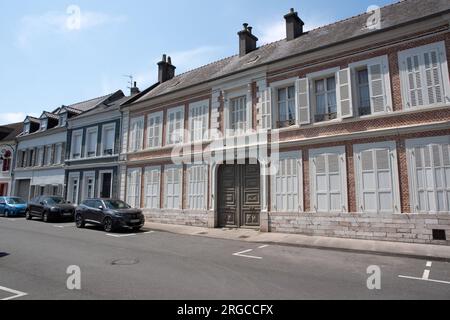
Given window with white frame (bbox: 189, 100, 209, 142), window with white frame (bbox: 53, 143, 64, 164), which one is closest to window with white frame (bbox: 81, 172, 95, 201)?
window with white frame (bbox: 53, 143, 64, 164)

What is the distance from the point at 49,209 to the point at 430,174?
1758 centimetres

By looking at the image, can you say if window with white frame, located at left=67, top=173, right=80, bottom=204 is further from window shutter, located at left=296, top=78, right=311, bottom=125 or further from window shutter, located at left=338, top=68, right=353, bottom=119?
window shutter, located at left=338, top=68, right=353, bottom=119

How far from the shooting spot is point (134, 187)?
17812mm

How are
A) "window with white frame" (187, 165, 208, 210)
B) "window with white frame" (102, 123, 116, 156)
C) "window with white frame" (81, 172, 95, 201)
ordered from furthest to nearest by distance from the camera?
"window with white frame" (81, 172, 95, 201), "window with white frame" (102, 123, 116, 156), "window with white frame" (187, 165, 208, 210)

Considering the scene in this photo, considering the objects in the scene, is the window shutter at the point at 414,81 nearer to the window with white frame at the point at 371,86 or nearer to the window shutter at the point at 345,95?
the window with white frame at the point at 371,86

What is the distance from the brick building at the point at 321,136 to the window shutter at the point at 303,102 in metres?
0.04

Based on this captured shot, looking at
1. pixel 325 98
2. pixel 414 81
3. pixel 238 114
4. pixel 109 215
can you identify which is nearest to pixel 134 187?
pixel 109 215

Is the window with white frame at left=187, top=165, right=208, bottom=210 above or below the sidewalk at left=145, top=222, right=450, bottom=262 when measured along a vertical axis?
above

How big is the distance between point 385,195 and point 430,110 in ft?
9.86

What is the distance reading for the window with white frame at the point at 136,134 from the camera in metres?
18.0

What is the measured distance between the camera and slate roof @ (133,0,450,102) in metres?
11.1

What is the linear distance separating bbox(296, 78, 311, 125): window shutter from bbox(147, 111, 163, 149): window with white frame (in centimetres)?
803

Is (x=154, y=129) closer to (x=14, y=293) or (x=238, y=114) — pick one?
(x=238, y=114)
